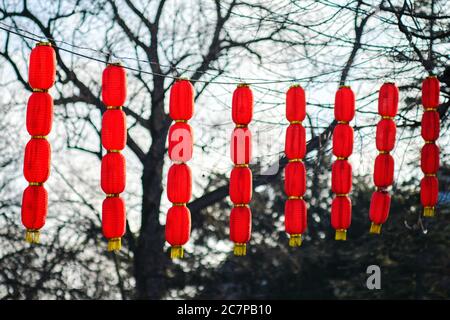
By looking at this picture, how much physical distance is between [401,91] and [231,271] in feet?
36.2

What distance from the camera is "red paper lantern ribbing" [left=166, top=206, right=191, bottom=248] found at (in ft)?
37.1

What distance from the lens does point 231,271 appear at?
2456 centimetres

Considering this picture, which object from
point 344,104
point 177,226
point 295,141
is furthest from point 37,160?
point 344,104

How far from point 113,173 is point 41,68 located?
135 cm

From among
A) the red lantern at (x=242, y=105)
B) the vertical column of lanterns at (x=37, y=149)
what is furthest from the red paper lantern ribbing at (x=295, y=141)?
the vertical column of lanterns at (x=37, y=149)

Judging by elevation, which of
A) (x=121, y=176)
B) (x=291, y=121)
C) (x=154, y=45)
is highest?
(x=154, y=45)

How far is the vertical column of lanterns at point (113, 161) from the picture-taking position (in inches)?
434

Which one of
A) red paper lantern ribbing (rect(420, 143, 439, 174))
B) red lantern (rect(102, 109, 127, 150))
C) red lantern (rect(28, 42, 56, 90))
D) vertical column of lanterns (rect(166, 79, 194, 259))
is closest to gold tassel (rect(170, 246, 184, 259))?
vertical column of lanterns (rect(166, 79, 194, 259))

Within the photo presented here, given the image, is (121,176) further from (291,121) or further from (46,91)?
(291,121)

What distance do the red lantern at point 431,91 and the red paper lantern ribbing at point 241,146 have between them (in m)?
2.31

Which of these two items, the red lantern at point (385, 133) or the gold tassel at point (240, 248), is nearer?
the gold tassel at point (240, 248)

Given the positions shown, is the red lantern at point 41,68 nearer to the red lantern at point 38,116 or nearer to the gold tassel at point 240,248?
the red lantern at point 38,116

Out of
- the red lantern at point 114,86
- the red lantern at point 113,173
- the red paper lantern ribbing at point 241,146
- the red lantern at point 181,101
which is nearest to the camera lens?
the red lantern at point 113,173

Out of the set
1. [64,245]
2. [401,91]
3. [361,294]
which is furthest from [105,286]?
[401,91]
